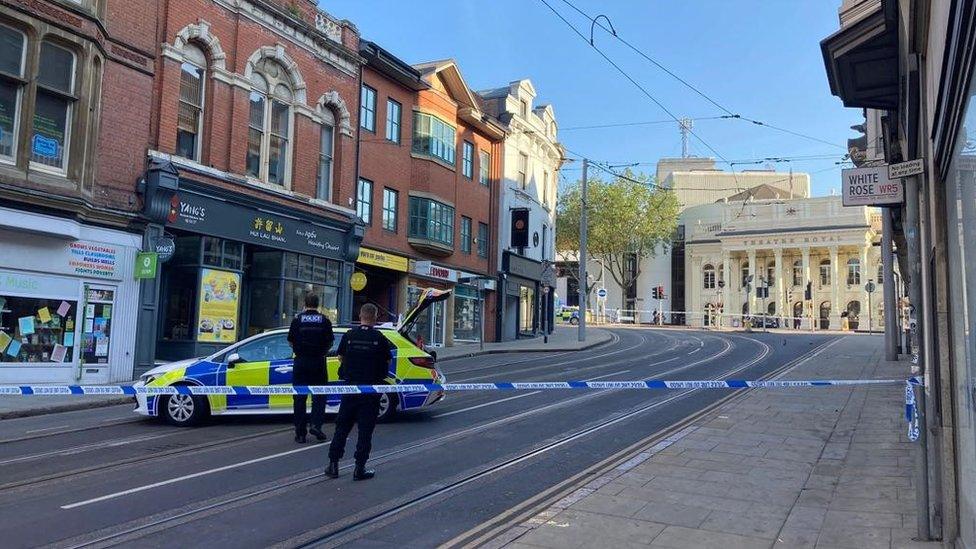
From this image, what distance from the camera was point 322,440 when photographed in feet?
29.9

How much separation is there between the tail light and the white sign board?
6.24 metres

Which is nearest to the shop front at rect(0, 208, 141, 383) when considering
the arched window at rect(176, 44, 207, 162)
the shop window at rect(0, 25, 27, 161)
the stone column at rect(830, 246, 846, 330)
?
the shop window at rect(0, 25, 27, 161)

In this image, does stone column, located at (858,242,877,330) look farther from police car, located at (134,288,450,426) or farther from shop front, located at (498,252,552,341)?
police car, located at (134,288,450,426)

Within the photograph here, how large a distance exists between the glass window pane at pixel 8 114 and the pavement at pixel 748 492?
1329cm

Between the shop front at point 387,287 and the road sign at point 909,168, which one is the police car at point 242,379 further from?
the shop front at point 387,287

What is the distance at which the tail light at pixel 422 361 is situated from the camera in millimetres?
10984

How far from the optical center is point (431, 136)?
28766 mm

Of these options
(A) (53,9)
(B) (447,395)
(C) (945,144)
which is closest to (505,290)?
(B) (447,395)

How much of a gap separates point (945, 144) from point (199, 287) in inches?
690

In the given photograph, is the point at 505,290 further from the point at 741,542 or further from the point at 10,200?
the point at 741,542

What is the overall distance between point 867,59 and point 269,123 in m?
16.5

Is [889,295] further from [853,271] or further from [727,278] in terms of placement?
[727,278]

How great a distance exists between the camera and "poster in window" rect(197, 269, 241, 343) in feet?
61.2

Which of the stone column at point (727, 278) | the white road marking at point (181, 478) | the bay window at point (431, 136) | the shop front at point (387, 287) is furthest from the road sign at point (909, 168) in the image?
the stone column at point (727, 278)
